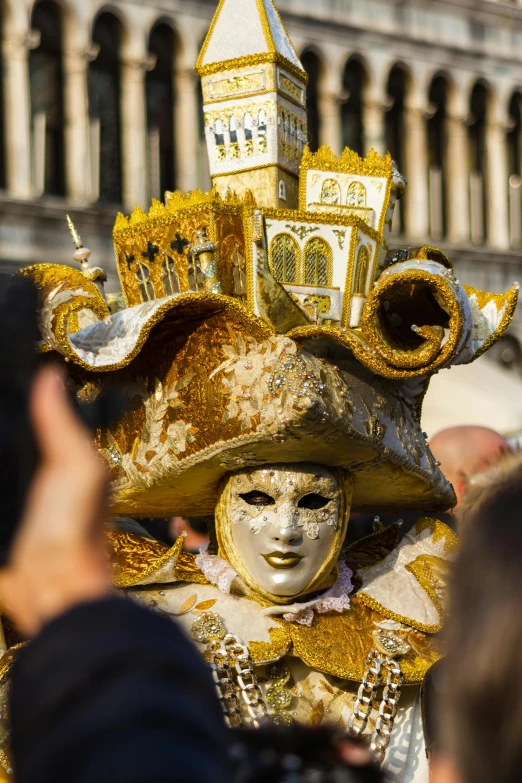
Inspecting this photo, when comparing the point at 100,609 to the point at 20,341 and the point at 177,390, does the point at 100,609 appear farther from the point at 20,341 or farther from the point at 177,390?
the point at 177,390

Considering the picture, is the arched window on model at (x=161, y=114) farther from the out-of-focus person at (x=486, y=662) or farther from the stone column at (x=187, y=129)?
the out-of-focus person at (x=486, y=662)

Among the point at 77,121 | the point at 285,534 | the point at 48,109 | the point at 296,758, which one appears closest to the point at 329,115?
the point at 77,121

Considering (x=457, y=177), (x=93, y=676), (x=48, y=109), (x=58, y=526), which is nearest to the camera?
(x=93, y=676)

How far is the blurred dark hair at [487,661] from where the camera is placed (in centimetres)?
127

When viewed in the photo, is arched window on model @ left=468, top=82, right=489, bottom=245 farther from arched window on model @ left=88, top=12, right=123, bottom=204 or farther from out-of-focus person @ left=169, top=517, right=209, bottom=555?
out-of-focus person @ left=169, top=517, right=209, bottom=555

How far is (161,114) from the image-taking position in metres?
21.6

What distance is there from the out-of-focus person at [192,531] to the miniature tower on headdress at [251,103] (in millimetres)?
1572

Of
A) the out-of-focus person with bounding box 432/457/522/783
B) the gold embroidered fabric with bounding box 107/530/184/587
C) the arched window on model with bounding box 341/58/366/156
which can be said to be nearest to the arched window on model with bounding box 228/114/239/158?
the gold embroidered fabric with bounding box 107/530/184/587

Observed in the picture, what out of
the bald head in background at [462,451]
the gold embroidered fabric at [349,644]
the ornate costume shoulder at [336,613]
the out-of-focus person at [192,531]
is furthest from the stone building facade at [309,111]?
the gold embroidered fabric at [349,644]

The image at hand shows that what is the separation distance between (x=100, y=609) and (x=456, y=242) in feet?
76.0

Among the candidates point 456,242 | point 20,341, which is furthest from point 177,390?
point 456,242

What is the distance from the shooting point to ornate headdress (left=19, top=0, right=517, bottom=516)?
364cm

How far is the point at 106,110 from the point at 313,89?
11.0 feet

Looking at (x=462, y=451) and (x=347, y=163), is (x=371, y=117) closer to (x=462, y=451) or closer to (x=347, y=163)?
(x=462, y=451)
